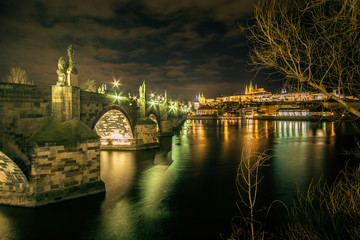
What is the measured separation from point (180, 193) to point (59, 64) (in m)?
9.50

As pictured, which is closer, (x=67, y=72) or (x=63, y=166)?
(x=63, y=166)

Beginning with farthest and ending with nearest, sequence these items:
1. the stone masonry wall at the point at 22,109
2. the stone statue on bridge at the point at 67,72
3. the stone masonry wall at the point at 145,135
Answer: the stone masonry wall at the point at 145,135 < the stone statue on bridge at the point at 67,72 < the stone masonry wall at the point at 22,109

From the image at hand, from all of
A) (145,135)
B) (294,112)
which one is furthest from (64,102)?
(294,112)

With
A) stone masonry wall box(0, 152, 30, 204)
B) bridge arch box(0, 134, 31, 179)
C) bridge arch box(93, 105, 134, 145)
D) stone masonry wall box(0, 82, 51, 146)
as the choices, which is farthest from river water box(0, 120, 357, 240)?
bridge arch box(93, 105, 134, 145)

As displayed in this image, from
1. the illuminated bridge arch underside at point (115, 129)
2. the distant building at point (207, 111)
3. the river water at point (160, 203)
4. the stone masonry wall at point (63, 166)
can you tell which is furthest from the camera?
the distant building at point (207, 111)

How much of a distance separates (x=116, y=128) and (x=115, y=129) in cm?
32

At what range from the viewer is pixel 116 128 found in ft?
81.4

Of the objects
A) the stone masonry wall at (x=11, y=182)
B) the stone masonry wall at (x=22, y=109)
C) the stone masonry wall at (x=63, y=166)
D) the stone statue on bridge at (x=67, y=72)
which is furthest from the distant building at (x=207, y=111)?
the stone masonry wall at (x=11, y=182)

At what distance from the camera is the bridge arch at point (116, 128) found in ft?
75.3

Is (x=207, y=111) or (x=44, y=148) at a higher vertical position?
(x=207, y=111)

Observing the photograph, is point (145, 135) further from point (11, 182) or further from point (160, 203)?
point (11, 182)

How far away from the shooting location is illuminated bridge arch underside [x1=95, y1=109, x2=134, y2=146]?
23469 millimetres

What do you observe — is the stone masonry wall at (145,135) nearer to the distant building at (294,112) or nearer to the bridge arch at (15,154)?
the bridge arch at (15,154)

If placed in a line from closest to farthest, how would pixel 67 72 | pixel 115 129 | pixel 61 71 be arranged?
pixel 61 71 < pixel 67 72 < pixel 115 129
